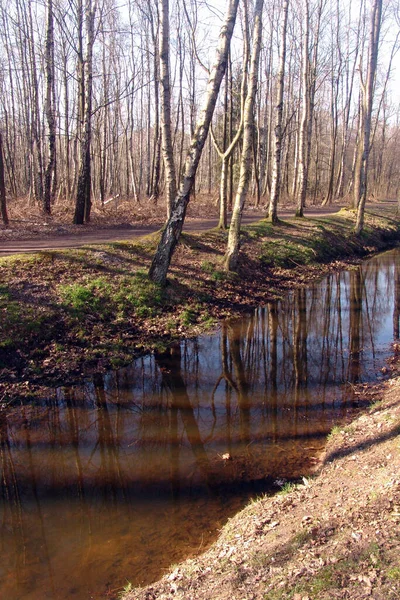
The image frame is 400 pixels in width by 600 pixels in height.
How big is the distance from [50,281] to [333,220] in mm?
17384

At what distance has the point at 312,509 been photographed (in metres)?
4.11

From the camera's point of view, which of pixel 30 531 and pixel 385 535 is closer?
pixel 385 535

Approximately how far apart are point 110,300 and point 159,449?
5.02 m

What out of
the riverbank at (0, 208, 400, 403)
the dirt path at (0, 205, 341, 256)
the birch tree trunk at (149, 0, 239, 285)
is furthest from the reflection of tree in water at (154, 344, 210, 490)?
the dirt path at (0, 205, 341, 256)

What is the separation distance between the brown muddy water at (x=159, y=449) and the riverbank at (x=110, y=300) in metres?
0.63

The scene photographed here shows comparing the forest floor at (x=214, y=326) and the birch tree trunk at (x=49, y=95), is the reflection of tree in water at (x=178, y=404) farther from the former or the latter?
the birch tree trunk at (x=49, y=95)

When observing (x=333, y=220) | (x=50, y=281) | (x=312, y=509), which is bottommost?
(x=312, y=509)

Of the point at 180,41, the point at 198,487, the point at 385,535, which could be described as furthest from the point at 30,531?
the point at 180,41

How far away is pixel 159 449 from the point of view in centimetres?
Result: 597

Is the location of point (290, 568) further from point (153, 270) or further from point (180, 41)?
point (180, 41)

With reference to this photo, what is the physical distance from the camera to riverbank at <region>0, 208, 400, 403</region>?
27.4 feet

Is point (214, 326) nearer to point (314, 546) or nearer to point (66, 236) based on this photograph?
point (66, 236)

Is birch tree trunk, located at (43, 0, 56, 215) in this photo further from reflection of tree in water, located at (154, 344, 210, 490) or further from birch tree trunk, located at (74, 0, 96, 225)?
reflection of tree in water, located at (154, 344, 210, 490)

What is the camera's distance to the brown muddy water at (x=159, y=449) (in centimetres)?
420
